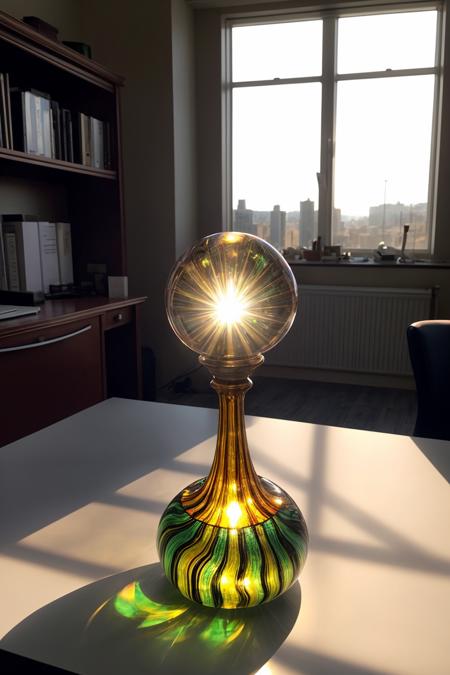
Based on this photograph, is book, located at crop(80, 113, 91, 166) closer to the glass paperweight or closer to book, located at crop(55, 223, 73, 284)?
book, located at crop(55, 223, 73, 284)

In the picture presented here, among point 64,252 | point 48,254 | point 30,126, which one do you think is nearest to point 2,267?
point 48,254

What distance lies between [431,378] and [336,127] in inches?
126

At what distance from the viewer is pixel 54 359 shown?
8.18ft

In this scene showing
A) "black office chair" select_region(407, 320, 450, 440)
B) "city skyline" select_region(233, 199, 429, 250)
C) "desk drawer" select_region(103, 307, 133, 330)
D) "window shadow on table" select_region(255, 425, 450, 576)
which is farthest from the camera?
"city skyline" select_region(233, 199, 429, 250)

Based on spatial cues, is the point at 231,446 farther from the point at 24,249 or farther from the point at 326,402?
the point at 326,402

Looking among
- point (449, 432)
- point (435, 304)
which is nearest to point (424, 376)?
point (449, 432)

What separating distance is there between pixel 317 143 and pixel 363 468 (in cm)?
378

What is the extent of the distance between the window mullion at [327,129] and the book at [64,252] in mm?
2071

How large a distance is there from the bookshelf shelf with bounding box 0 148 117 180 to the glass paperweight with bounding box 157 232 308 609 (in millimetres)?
1994

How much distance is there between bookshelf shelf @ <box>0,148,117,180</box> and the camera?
92.2 inches

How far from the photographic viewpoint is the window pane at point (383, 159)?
13.7 ft

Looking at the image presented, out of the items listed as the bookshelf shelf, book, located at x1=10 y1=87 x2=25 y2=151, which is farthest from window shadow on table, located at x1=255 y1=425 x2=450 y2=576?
book, located at x1=10 y1=87 x2=25 y2=151

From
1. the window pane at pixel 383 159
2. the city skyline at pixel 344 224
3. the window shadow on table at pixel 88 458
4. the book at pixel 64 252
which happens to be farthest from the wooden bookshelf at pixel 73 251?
the window pane at pixel 383 159

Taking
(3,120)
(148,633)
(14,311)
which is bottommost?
(148,633)
